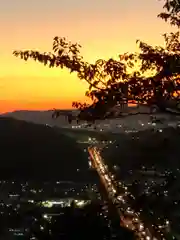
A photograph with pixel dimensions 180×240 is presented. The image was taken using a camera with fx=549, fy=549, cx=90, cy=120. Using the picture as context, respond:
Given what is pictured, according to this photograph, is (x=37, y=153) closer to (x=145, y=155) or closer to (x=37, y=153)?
(x=37, y=153)

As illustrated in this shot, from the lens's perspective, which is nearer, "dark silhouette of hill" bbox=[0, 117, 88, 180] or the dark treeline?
the dark treeline

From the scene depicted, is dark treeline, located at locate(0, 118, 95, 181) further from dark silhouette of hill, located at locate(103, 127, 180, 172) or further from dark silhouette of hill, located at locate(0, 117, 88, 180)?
dark silhouette of hill, located at locate(103, 127, 180, 172)

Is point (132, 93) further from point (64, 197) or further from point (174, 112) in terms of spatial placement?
point (64, 197)

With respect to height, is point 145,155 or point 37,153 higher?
point 145,155

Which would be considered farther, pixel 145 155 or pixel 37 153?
pixel 37 153

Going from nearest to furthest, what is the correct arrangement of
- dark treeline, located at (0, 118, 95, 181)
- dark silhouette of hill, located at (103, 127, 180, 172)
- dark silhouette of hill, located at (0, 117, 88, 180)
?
dark silhouette of hill, located at (103, 127, 180, 172), dark treeline, located at (0, 118, 95, 181), dark silhouette of hill, located at (0, 117, 88, 180)

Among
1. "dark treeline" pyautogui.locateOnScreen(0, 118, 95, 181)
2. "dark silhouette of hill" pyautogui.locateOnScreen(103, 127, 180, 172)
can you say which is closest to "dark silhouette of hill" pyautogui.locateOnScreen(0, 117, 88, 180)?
"dark treeline" pyautogui.locateOnScreen(0, 118, 95, 181)

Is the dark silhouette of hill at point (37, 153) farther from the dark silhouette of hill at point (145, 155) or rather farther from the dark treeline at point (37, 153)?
the dark silhouette of hill at point (145, 155)

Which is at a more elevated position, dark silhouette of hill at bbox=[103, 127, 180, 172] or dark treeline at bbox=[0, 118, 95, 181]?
dark silhouette of hill at bbox=[103, 127, 180, 172]

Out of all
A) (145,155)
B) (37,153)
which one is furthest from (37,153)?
(145,155)

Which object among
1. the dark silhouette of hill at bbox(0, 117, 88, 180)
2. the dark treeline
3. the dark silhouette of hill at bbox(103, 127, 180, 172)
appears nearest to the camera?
the dark silhouette of hill at bbox(103, 127, 180, 172)
